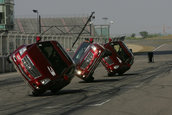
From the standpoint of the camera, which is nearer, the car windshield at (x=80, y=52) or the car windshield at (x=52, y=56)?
the car windshield at (x=52, y=56)

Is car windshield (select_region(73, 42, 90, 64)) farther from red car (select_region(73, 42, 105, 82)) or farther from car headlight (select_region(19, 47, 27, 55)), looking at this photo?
car headlight (select_region(19, 47, 27, 55))

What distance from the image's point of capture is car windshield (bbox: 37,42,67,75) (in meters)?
15.7

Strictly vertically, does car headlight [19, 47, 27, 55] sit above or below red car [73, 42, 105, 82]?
above

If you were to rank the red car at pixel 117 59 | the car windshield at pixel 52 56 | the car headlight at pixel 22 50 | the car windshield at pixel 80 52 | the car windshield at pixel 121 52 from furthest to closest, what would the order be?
the car windshield at pixel 121 52 → the red car at pixel 117 59 → the car windshield at pixel 80 52 → the car windshield at pixel 52 56 → the car headlight at pixel 22 50

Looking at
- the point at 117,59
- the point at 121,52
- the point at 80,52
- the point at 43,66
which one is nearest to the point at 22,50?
the point at 43,66

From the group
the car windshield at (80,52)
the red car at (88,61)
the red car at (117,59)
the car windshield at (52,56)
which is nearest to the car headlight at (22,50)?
the car windshield at (52,56)

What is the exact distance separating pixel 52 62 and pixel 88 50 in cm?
542

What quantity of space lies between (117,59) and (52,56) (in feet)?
31.0

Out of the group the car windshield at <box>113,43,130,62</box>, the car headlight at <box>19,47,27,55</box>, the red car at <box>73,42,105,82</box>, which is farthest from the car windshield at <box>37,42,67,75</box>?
the car windshield at <box>113,43,130,62</box>

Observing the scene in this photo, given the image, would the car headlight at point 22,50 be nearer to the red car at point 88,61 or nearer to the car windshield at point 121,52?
the red car at point 88,61

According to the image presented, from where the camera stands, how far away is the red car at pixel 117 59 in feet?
81.1

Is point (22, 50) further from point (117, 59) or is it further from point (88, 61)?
point (117, 59)

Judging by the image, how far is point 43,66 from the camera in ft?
50.3

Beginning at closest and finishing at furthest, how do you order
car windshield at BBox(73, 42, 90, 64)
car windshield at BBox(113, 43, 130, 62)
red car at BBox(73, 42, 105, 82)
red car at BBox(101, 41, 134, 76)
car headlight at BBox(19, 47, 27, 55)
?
1. car headlight at BBox(19, 47, 27, 55)
2. red car at BBox(73, 42, 105, 82)
3. car windshield at BBox(73, 42, 90, 64)
4. red car at BBox(101, 41, 134, 76)
5. car windshield at BBox(113, 43, 130, 62)
